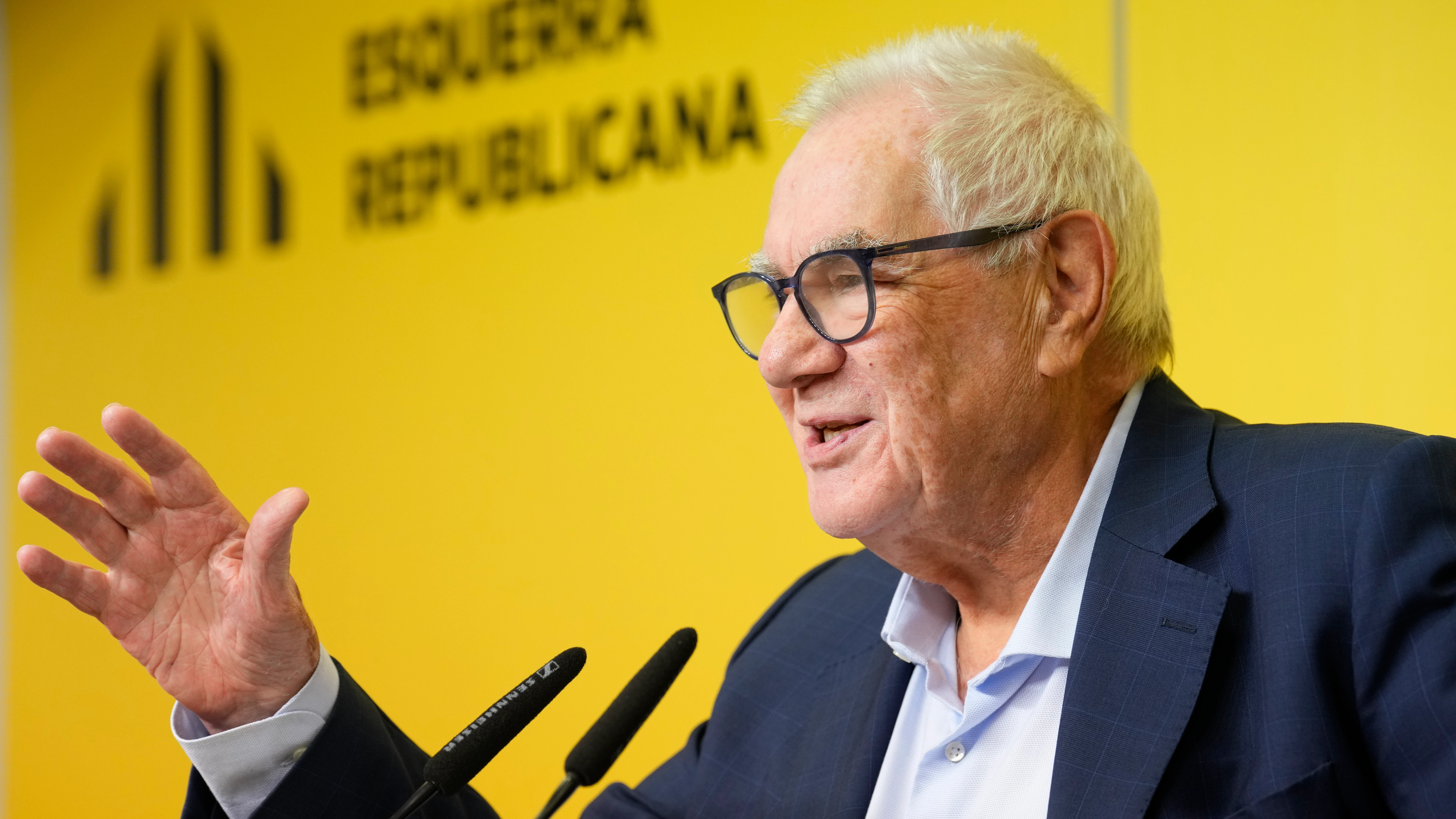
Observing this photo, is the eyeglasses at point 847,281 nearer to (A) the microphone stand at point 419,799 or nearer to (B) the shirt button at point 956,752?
(B) the shirt button at point 956,752

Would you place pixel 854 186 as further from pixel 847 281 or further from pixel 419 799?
pixel 419 799

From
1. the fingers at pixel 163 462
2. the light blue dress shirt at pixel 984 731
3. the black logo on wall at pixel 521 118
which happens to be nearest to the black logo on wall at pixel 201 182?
the black logo on wall at pixel 521 118

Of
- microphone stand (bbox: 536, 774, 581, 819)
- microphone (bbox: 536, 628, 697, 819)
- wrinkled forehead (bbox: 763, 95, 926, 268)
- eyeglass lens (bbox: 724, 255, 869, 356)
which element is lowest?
microphone stand (bbox: 536, 774, 581, 819)

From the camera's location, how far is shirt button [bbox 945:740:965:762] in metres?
1.22

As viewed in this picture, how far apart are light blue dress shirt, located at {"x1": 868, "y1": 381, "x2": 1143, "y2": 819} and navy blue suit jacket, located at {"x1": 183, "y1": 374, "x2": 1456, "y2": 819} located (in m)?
0.03

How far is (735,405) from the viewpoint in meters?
2.44

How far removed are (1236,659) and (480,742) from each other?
680 millimetres

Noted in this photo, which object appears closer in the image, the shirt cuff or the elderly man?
the elderly man

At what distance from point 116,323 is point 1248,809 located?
3394 millimetres

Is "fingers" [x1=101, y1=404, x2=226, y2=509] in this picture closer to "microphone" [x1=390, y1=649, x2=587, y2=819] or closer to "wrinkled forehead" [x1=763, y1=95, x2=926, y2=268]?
"microphone" [x1=390, y1=649, x2=587, y2=819]

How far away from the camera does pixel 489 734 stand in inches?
40.7

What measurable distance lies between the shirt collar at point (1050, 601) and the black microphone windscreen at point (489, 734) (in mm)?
439

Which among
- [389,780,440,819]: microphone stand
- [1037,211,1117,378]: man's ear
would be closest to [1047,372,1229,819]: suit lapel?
[1037,211,1117,378]: man's ear

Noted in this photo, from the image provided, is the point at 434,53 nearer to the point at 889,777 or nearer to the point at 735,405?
the point at 735,405
